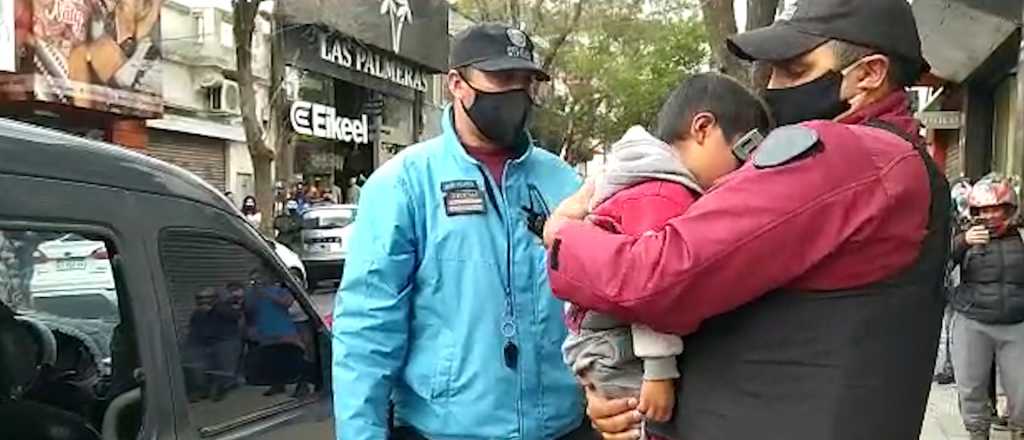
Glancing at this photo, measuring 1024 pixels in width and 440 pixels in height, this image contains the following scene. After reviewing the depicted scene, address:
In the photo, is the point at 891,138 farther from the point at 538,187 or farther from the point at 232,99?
the point at 232,99

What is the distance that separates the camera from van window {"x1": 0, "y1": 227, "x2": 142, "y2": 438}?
2389 millimetres

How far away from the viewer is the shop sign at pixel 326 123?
1169 inches

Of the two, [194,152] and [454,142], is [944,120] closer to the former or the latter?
[454,142]

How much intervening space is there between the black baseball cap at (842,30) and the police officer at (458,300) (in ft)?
3.13

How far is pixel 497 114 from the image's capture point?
2.97 meters

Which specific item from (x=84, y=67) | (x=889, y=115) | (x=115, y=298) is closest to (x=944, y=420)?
(x=889, y=115)

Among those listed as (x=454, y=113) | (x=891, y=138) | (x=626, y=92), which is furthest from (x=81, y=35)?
(x=626, y=92)

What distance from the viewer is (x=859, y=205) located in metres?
1.84

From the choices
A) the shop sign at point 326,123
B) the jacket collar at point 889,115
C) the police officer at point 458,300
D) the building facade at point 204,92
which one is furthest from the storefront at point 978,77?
the shop sign at point 326,123

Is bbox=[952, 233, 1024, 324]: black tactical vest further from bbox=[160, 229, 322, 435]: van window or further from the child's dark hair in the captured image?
the child's dark hair

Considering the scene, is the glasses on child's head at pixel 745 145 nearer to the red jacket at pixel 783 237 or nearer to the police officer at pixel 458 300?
the red jacket at pixel 783 237

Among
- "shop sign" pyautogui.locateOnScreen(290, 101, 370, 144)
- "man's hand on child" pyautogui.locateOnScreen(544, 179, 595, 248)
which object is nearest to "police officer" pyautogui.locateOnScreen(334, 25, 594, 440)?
"man's hand on child" pyautogui.locateOnScreen(544, 179, 595, 248)

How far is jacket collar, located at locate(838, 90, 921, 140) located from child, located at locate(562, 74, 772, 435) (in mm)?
180

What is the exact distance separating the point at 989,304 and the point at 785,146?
5.59 m
